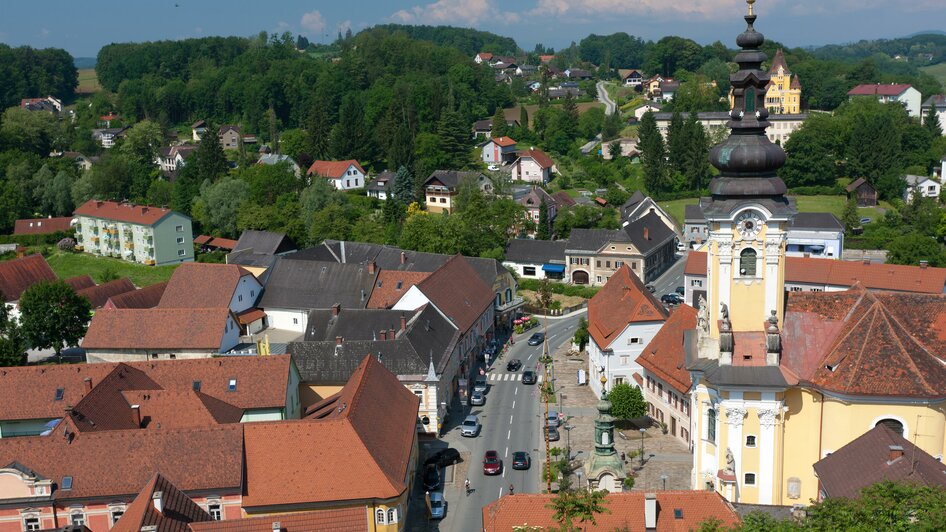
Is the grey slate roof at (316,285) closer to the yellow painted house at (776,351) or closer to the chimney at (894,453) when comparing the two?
the yellow painted house at (776,351)

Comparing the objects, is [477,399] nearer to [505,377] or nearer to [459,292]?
[505,377]

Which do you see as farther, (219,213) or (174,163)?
(174,163)

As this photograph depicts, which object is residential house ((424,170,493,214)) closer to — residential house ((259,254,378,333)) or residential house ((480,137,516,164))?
residential house ((480,137,516,164))

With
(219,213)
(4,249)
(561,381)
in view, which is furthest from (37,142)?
(561,381)

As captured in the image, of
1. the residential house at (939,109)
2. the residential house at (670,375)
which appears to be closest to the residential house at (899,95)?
the residential house at (939,109)

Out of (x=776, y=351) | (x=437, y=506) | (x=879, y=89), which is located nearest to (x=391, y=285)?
(x=437, y=506)

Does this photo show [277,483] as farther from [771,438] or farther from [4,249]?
[4,249]
